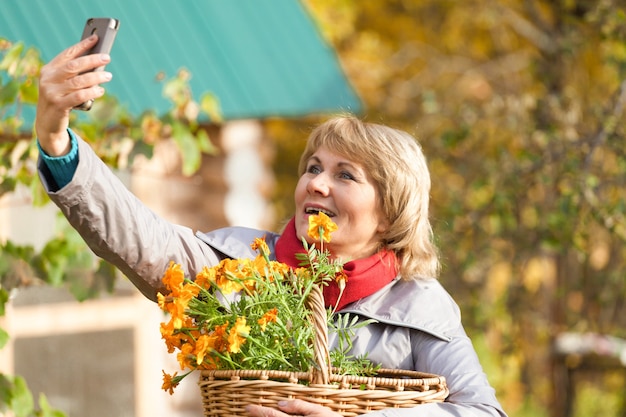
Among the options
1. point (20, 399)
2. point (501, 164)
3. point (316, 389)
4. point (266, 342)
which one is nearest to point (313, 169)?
point (266, 342)

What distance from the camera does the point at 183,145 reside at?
3076 millimetres

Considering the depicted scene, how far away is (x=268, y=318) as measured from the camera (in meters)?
1.86

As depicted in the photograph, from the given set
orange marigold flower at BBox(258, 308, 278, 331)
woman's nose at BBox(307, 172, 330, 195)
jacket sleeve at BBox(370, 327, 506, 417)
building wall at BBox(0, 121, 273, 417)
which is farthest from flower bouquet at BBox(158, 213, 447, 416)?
building wall at BBox(0, 121, 273, 417)

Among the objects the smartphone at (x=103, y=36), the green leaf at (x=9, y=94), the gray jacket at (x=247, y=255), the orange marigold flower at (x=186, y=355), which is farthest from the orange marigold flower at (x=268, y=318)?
the green leaf at (x=9, y=94)

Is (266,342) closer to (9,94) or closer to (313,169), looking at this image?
(313,169)

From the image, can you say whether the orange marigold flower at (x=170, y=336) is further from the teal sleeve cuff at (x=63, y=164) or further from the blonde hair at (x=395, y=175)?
the blonde hair at (x=395, y=175)

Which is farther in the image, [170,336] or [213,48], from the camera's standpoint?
[213,48]

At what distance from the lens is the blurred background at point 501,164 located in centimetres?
427

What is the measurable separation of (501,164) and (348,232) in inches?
103

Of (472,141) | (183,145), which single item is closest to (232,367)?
(183,145)

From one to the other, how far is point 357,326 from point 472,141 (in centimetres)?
385

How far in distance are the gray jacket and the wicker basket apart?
0.04m

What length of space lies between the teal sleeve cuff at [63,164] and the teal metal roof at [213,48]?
187 centimetres

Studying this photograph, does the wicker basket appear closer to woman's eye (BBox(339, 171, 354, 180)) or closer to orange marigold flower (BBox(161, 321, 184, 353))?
orange marigold flower (BBox(161, 321, 184, 353))
